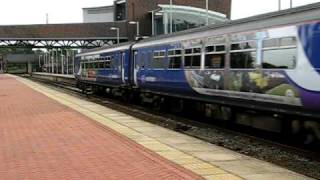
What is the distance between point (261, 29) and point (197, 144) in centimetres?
294

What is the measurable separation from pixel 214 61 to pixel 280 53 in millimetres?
3811

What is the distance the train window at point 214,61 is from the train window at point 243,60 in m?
0.63

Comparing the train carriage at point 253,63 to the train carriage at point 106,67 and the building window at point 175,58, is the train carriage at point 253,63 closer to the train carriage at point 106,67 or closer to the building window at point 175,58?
the building window at point 175,58

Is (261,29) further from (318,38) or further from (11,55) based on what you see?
(11,55)

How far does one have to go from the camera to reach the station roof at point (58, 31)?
107 metres

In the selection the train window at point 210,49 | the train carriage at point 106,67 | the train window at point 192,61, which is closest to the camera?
the train window at point 210,49

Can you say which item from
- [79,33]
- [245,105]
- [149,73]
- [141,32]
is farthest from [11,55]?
[245,105]

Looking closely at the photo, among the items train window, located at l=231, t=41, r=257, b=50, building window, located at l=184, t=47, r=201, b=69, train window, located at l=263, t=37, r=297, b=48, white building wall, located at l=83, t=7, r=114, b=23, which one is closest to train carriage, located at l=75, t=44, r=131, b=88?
building window, located at l=184, t=47, r=201, b=69

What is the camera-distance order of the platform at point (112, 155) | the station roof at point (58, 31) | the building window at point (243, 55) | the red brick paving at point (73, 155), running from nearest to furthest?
the red brick paving at point (73, 155) → the platform at point (112, 155) → the building window at point (243, 55) → the station roof at point (58, 31)

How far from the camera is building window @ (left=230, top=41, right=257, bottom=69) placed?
46.2 feet

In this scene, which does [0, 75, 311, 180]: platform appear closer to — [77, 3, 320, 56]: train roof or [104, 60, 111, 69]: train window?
[77, 3, 320, 56]: train roof

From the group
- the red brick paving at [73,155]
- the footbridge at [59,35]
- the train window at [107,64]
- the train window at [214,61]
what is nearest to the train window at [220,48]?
the train window at [214,61]

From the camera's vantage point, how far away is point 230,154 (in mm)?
11914

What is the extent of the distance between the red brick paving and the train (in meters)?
3.18
